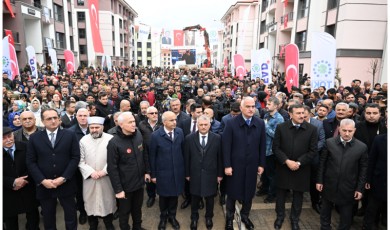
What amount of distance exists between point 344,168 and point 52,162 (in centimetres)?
382

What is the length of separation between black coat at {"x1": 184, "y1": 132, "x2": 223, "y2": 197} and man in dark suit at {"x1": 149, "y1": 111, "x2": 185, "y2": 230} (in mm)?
140

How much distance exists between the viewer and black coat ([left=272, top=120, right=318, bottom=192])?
149 inches

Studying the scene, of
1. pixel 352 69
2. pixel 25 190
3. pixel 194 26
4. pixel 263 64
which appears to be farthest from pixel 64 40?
pixel 25 190

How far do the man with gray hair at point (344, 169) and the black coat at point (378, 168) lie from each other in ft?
0.64

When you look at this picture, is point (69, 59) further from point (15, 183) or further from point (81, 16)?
point (81, 16)

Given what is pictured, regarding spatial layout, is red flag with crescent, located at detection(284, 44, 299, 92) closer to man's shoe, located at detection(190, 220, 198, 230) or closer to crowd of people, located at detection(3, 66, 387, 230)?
crowd of people, located at detection(3, 66, 387, 230)

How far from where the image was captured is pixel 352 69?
58.0ft

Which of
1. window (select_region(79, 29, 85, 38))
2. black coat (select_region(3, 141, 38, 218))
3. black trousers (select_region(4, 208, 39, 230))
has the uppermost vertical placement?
window (select_region(79, 29, 85, 38))

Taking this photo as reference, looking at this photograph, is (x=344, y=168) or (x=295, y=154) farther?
(x=295, y=154)

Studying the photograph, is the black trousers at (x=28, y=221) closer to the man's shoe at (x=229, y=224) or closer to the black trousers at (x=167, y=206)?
the black trousers at (x=167, y=206)

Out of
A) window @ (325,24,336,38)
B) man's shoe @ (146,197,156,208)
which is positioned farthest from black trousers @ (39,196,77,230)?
window @ (325,24,336,38)

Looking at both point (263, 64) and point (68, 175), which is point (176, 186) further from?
point (263, 64)

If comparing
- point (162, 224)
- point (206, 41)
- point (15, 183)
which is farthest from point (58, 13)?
point (162, 224)

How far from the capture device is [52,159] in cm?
345
